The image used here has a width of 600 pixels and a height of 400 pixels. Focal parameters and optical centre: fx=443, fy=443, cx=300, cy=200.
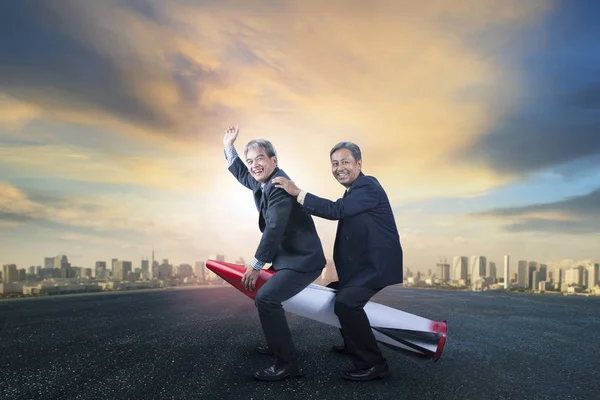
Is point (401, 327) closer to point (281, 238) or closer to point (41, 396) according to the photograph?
point (281, 238)

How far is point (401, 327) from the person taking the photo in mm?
4699

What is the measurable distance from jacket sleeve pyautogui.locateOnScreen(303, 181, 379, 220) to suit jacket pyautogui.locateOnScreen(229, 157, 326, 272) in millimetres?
274

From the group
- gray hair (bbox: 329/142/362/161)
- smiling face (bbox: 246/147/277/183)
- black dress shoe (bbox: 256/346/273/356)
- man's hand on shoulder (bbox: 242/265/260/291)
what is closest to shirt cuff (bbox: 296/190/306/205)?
smiling face (bbox: 246/147/277/183)

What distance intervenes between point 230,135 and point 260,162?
1265 millimetres

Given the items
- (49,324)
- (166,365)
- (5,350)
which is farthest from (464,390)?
(49,324)

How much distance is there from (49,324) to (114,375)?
399 centimetres

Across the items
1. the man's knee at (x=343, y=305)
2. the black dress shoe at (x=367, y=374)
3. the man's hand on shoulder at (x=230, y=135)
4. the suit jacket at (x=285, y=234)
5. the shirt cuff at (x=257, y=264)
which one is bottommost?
the black dress shoe at (x=367, y=374)

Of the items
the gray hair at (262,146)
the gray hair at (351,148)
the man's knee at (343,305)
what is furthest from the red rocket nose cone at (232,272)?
the gray hair at (351,148)

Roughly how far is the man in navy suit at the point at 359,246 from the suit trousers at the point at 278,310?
20.0 inches

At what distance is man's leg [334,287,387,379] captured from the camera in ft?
14.2

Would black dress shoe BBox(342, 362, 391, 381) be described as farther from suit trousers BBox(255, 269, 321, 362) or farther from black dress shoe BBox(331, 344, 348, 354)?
black dress shoe BBox(331, 344, 348, 354)

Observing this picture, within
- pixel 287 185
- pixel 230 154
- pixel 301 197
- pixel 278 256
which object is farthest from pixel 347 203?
pixel 230 154

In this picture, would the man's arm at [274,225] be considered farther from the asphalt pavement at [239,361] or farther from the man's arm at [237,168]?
the asphalt pavement at [239,361]

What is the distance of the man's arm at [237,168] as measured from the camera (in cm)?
542
